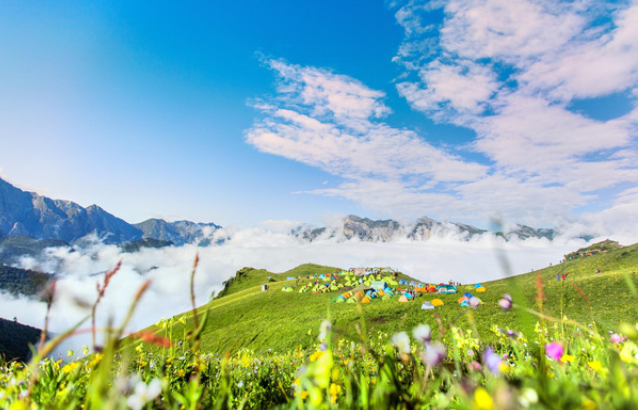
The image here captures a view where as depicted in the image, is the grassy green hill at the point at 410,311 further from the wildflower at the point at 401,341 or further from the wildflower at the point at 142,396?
the wildflower at the point at 142,396

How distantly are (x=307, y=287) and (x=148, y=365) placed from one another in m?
94.9

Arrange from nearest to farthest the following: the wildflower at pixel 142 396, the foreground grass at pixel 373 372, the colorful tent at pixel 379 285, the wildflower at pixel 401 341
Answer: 1. the foreground grass at pixel 373 372
2. the wildflower at pixel 142 396
3. the wildflower at pixel 401 341
4. the colorful tent at pixel 379 285

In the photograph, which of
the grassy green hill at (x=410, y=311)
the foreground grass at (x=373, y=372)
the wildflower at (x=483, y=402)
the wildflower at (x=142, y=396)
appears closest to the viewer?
the wildflower at (x=483, y=402)

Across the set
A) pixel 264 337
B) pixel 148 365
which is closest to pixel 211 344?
pixel 264 337

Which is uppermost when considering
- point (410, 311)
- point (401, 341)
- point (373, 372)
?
point (401, 341)

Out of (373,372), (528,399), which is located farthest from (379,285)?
(528,399)

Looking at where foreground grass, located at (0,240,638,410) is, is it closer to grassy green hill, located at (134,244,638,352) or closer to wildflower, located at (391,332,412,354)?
wildflower, located at (391,332,412,354)

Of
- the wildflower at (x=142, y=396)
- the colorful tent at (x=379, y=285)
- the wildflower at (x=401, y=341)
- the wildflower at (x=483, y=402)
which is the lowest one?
the colorful tent at (x=379, y=285)

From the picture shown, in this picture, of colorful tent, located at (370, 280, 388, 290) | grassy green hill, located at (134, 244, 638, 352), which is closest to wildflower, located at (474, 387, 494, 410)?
grassy green hill, located at (134, 244, 638, 352)

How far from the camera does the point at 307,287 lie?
96.9 metres

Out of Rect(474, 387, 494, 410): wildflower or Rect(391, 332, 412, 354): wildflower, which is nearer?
Rect(474, 387, 494, 410): wildflower

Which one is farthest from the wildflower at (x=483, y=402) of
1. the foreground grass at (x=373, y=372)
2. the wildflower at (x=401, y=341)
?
the wildflower at (x=401, y=341)

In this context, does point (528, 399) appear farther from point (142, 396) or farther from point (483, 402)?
point (142, 396)

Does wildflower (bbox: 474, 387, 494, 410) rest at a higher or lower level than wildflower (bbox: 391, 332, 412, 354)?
higher
